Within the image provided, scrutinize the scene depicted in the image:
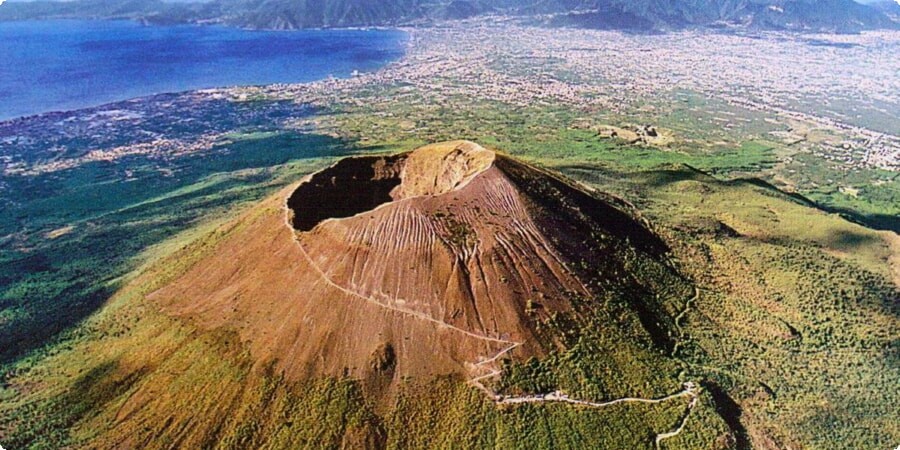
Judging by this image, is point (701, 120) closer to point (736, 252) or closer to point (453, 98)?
point (453, 98)

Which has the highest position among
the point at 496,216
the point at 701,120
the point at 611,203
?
the point at 496,216

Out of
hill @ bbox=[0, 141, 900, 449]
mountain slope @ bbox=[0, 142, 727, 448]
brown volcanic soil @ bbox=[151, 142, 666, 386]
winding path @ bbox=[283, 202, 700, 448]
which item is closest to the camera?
mountain slope @ bbox=[0, 142, 727, 448]

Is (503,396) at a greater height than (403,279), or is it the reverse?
(403,279)

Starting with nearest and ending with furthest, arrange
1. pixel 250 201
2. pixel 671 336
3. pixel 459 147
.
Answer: pixel 671 336, pixel 459 147, pixel 250 201

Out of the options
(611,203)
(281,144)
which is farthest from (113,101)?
(611,203)

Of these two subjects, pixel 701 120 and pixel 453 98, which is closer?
pixel 701 120

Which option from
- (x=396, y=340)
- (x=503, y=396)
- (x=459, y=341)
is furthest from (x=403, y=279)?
(x=503, y=396)

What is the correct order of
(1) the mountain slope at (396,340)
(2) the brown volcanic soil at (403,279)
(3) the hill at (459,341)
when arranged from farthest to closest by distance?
1. (2) the brown volcanic soil at (403,279)
2. (3) the hill at (459,341)
3. (1) the mountain slope at (396,340)

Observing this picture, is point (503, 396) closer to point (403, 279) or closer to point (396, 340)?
point (396, 340)
